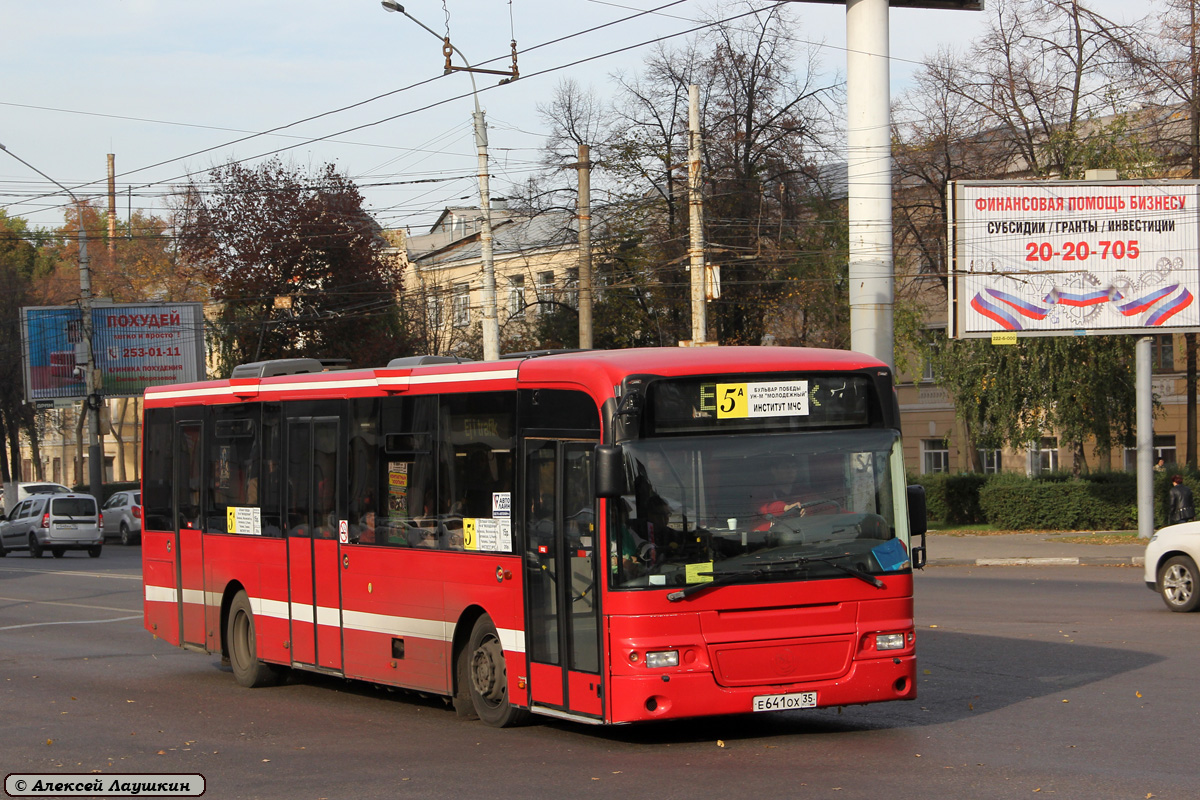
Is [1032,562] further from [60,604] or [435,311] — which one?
[435,311]

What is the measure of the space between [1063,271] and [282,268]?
29.1m

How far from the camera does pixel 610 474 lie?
Result: 28.0 feet

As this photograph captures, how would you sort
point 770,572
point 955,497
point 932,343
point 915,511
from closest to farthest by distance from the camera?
1. point 770,572
2. point 915,511
3. point 955,497
4. point 932,343

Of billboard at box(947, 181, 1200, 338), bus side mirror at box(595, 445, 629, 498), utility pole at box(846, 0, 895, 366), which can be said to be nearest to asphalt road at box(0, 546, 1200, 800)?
bus side mirror at box(595, 445, 629, 498)

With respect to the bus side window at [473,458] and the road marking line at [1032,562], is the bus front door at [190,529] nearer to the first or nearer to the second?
Answer: the bus side window at [473,458]

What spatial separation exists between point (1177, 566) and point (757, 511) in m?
9.61

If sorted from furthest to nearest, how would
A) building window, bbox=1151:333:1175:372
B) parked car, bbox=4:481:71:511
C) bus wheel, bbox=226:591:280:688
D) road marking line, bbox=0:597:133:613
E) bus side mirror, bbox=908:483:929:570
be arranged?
parked car, bbox=4:481:71:511 → building window, bbox=1151:333:1175:372 → road marking line, bbox=0:597:133:613 → bus wheel, bbox=226:591:280:688 → bus side mirror, bbox=908:483:929:570

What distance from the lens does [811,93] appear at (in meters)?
43.0

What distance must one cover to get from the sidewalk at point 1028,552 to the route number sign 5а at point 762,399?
18.7 m

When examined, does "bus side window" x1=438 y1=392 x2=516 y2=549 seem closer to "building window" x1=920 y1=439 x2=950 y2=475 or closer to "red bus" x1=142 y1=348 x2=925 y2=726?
"red bus" x1=142 y1=348 x2=925 y2=726

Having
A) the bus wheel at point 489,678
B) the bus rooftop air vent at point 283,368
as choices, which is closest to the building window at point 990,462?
the bus rooftop air vent at point 283,368

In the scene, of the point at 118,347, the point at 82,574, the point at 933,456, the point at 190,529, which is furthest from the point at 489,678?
the point at 933,456

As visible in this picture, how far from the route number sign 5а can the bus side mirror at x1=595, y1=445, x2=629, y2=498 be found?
2.79 feet

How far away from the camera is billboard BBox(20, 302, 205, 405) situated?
5250cm
